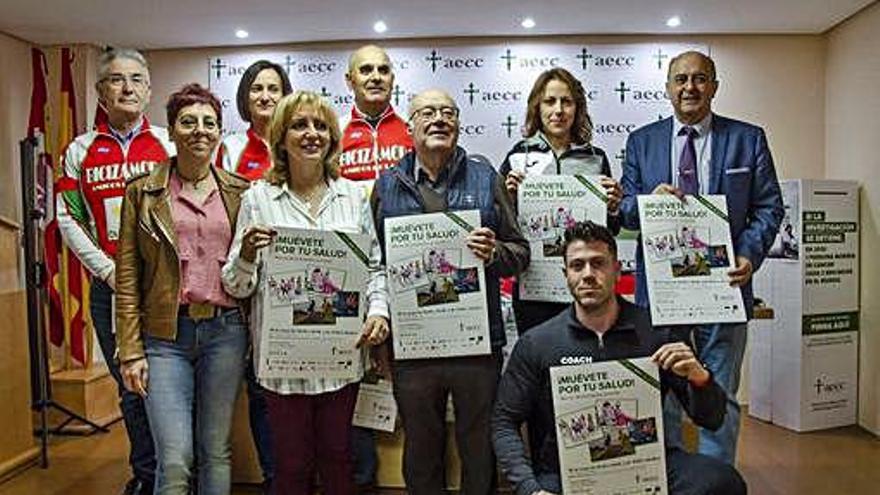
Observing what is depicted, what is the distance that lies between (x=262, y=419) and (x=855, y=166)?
3.58 metres

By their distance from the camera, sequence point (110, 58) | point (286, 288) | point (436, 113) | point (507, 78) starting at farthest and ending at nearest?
point (507, 78)
point (110, 58)
point (436, 113)
point (286, 288)

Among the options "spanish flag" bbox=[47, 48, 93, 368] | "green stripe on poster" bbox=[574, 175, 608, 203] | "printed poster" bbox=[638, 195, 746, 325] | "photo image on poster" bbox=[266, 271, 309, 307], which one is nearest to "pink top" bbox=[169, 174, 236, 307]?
"photo image on poster" bbox=[266, 271, 309, 307]

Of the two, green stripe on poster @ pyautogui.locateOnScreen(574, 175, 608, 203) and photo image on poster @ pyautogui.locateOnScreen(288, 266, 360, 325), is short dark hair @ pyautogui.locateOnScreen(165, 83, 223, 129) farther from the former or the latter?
green stripe on poster @ pyautogui.locateOnScreen(574, 175, 608, 203)

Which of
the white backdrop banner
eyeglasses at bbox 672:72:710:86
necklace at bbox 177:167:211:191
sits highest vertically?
the white backdrop banner

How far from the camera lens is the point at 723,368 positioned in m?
2.44

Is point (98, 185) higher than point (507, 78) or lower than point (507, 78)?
lower

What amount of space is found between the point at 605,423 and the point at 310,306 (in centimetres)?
82

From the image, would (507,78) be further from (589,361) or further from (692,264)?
(589,361)

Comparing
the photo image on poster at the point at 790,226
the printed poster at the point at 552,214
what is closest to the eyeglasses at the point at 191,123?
the printed poster at the point at 552,214

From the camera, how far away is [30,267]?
3.88 metres

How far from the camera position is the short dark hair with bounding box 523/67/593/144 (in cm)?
261

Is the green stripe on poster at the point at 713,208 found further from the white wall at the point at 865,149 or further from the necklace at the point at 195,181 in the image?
the white wall at the point at 865,149

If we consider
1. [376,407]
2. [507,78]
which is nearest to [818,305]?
[507,78]

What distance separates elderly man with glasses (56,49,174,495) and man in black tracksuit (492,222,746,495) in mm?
1402
